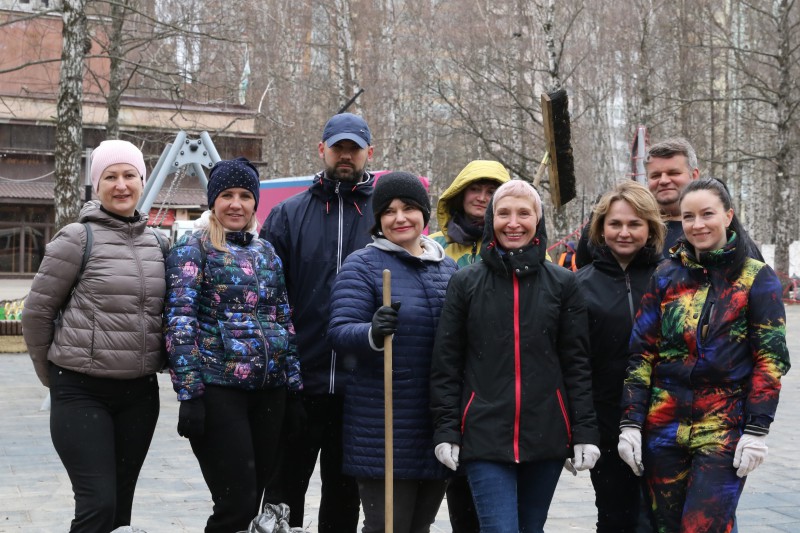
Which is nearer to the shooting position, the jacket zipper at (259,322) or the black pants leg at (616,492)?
the jacket zipper at (259,322)

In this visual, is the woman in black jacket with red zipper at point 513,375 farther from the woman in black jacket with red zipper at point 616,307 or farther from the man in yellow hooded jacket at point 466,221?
the man in yellow hooded jacket at point 466,221

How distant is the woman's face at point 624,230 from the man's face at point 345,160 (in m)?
1.27

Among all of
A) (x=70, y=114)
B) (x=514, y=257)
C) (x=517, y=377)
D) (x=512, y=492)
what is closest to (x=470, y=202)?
(x=514, y=257)

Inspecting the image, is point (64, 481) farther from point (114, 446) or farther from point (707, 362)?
point (707, 362)

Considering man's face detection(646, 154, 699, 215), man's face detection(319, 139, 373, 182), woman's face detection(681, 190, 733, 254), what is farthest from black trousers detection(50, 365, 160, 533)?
man's face detection(646, 154, 699, 215)

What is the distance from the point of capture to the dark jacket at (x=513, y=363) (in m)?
4.20

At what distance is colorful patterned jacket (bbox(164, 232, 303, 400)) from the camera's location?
442 centimetres

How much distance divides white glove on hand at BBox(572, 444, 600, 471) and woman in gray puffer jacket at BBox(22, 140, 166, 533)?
5.99ft

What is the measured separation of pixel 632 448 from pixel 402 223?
1.37 meters

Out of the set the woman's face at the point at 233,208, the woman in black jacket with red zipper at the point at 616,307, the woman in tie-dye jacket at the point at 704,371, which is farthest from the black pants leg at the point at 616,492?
the woman's face at the point at 233,208

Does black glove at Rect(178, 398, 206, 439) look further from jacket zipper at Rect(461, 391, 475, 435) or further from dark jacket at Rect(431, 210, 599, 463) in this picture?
jacket zipper at Rect(461, 391, 475, 435)

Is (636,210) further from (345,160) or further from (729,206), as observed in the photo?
(345,160)

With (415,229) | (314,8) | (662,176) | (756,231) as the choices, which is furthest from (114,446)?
(756,231)

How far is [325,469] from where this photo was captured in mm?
5164
